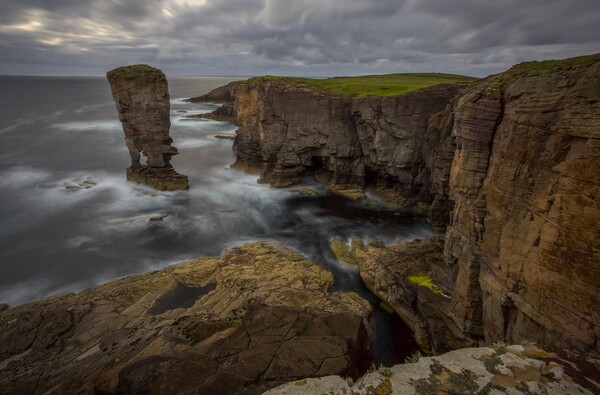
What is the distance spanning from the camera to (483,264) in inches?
579

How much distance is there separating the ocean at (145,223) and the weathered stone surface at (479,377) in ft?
39.8

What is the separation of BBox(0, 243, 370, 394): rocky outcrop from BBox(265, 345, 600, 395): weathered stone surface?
325cm

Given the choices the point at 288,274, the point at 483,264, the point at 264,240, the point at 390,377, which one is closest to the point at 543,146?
the point at 483,264

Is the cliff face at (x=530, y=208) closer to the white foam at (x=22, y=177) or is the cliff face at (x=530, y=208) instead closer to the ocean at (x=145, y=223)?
the ocean at (x=145, y=223)

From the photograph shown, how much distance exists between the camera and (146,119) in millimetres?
40312

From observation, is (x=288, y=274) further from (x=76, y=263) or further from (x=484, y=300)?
(x=76, y=263)

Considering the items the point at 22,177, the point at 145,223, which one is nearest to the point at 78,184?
the point at 22,177


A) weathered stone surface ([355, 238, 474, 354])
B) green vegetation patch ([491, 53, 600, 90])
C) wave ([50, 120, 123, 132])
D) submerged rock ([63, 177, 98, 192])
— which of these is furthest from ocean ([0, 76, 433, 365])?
wave ([50, 120, 123, 132])

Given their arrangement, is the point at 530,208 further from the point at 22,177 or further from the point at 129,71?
the point at 22,177

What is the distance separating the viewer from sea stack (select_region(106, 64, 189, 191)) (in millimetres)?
38750

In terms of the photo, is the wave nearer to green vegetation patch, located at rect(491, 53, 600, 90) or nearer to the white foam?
the white foam

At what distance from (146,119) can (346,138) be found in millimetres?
24973

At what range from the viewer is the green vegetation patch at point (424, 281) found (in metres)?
19.4

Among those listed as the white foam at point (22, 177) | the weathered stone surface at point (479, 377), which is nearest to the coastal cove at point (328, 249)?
the weathered stone surface at point (479, 377)
